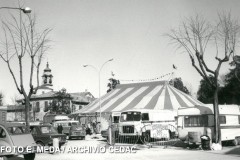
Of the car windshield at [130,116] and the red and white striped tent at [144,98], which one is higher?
the red and white striped tent at [144,98]

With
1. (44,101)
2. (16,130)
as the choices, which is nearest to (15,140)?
(16,130)

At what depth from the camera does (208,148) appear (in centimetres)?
1778

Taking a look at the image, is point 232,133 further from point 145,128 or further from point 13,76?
point 13,76

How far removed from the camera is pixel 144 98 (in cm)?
3409

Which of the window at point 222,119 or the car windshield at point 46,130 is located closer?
the window at point 222,119

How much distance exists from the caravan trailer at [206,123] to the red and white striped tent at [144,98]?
9.89 meters

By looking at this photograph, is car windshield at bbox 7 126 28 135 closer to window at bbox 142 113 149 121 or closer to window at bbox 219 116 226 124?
window at bbox 219 116 226 124

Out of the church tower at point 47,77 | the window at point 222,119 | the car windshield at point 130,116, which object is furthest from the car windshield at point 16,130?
the church tower at point 47,77

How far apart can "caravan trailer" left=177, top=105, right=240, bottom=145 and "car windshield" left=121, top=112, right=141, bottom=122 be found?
14.9 ft

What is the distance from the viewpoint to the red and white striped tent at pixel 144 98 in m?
31.5

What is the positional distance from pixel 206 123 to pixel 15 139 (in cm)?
1060

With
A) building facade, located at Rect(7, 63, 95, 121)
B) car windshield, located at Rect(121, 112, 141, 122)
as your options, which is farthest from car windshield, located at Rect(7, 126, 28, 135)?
building facade, located at Rect(7, 63, 95, 121)

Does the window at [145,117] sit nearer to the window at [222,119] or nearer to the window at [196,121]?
the window at [196,121]

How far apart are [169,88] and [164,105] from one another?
5.36 m
